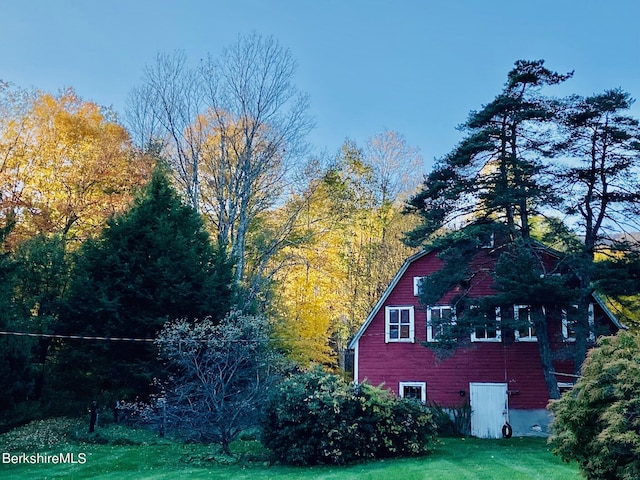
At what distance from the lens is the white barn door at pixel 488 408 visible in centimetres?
1866

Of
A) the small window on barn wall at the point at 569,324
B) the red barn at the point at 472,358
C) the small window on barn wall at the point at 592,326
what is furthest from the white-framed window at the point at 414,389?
the small window on barn wall at the point at 592,326

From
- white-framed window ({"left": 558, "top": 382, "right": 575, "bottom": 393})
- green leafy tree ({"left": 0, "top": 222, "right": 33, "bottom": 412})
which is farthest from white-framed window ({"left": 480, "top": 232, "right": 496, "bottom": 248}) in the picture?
green leafy tree ({"left": 0, "top": 222, "right": 33, "bottom": 412})

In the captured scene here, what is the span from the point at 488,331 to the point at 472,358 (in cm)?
→ 352

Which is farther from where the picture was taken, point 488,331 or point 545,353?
point 545,353

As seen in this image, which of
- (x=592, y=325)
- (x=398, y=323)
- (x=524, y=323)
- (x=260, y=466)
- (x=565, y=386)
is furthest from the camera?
(x=398, y=323)

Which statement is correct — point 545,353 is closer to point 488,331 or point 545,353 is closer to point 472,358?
point 488,331

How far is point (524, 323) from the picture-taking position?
15.7 meters

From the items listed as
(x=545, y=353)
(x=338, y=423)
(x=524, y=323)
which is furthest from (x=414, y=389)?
(x=338, y=423)

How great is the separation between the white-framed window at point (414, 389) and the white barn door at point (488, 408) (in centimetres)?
159

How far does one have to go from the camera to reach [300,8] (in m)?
18.0

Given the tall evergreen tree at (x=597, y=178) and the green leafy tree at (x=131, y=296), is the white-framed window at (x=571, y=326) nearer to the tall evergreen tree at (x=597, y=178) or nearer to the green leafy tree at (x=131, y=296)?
the tall evergreen tree at (x=597, y=178)

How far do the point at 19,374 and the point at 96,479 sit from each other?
5527mm

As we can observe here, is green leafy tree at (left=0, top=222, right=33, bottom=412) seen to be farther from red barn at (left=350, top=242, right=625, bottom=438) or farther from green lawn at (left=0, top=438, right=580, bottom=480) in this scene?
red barn at (left=350, top=242, right=625, bottom=438)

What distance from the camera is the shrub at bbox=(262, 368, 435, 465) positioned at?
42.4 feet
